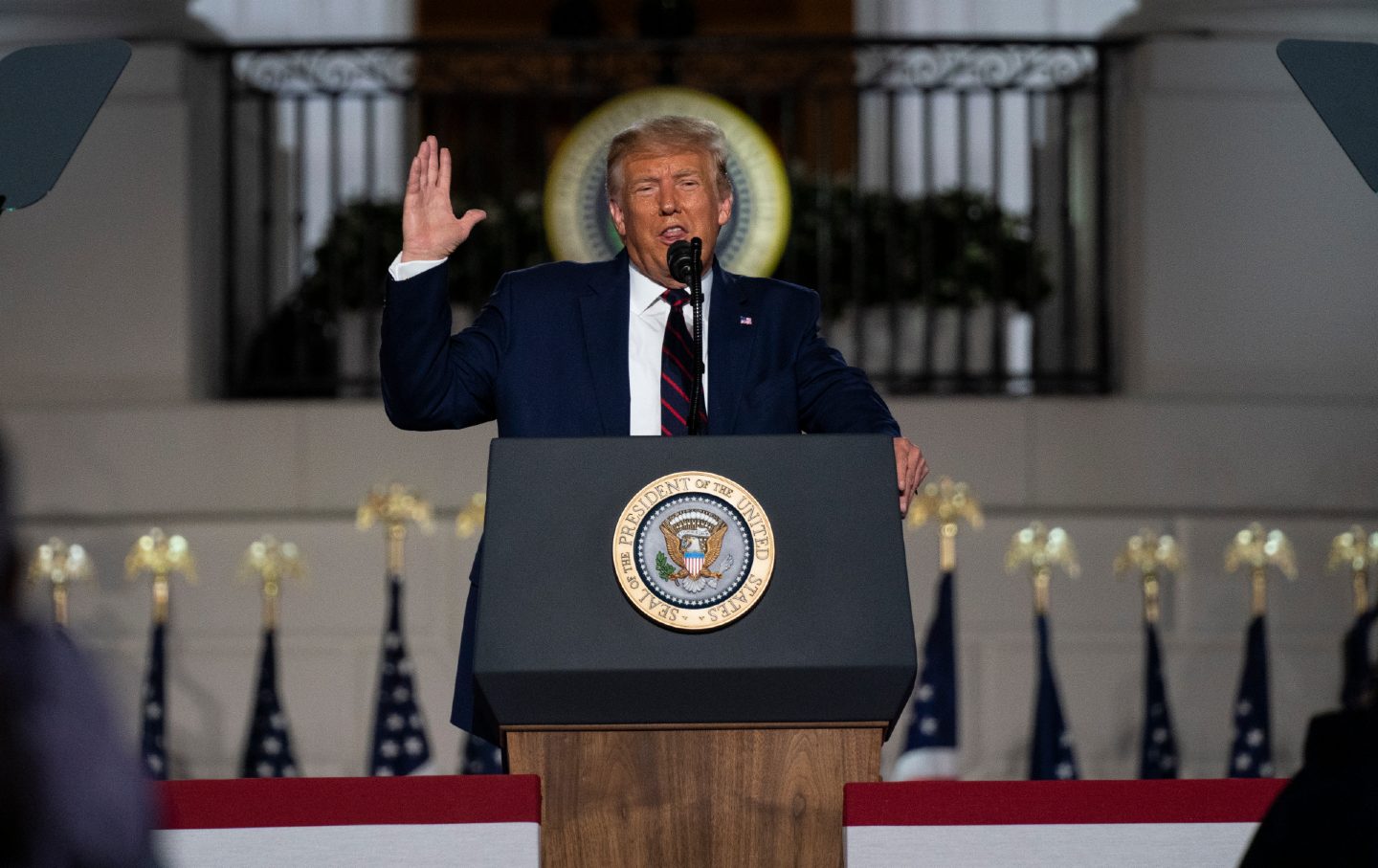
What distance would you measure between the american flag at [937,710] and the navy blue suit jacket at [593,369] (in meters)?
2.57

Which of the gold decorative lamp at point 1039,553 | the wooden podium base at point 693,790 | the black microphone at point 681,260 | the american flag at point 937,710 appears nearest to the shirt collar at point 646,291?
the black microphone at point 681,260

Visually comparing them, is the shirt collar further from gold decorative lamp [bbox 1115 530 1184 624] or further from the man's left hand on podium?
gold decorative lamp [bbox 1115 530 1184 624]

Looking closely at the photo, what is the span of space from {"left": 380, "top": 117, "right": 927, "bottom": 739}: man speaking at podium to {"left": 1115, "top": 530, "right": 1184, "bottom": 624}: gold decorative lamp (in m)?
2.90

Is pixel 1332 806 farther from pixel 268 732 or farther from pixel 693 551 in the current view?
pixel 268 732

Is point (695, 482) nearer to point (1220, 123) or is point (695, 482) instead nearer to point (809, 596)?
point (809, 596)

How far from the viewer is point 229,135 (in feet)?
21.5

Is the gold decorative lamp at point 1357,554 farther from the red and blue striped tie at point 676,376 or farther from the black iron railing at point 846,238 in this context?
the red and blue striped tie at point 676,376

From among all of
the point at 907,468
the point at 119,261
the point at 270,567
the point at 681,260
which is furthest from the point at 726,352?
the point at 119,261

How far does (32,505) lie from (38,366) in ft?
1.64

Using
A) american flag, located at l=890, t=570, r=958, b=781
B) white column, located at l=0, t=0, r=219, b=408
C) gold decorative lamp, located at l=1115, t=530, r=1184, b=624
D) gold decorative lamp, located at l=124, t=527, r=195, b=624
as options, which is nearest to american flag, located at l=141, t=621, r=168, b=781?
gold decorative lamp, located at l=124, t=527, r=195, b=624

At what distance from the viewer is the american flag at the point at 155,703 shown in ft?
17.4

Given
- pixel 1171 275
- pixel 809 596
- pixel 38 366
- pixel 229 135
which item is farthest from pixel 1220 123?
pixel 809 596

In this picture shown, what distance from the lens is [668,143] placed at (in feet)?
8.82

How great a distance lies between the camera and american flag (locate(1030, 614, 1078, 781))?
206 inches
